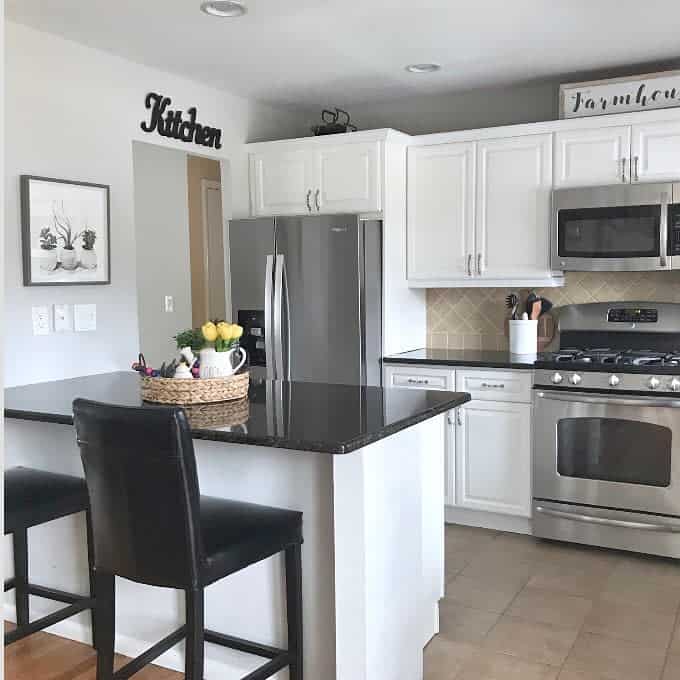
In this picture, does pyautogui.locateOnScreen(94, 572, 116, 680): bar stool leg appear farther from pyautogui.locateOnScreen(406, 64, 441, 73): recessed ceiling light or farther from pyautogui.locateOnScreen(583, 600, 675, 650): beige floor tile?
pyautogui.locateOnScreen(406, 64, 441, 73): recessed ceiling light

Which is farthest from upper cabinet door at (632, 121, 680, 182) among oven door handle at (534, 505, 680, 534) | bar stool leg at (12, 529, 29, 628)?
bar stool leg at (12, 529, 29, 628)

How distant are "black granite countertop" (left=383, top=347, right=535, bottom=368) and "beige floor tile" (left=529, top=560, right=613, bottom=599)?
0.95m

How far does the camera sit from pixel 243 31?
3385 millimetres

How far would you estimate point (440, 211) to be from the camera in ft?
14.1

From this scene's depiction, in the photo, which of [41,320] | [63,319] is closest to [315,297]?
[63,319]

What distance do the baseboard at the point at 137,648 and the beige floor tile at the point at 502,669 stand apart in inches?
27.8

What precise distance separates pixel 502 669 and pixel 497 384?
161cm

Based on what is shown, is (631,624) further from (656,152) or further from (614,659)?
(656,152)

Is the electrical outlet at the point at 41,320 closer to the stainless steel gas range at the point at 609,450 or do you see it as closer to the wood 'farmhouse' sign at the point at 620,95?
the stainless steel gas range at the point at 609,450

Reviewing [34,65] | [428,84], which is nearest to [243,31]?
[34,65]

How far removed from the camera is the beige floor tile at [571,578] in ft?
10.7

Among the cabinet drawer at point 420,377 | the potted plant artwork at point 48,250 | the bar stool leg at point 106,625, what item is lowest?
the bar stool leg at point 106,625

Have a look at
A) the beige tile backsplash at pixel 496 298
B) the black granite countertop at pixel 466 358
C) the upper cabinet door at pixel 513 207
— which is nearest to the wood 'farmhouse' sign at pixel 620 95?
the upper cabinet door at pixel 513 207

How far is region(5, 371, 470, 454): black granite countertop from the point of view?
6.82 feet
